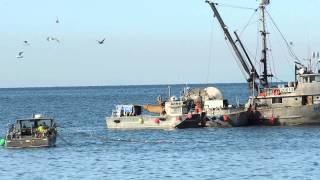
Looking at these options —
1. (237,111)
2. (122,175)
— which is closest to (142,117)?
(237,111)

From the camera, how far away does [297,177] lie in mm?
64625

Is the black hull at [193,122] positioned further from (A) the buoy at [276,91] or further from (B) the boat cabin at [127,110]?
(A) the buoy at [276,91]

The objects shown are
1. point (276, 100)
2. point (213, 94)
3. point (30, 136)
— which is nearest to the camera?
point (30, 136)

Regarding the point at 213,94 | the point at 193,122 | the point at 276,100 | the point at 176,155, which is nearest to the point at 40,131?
the point at 176,155

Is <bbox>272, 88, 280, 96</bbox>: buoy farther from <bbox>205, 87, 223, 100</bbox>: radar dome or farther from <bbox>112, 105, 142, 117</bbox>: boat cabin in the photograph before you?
<bbox>112, 105, 142, 117</bbox>: boat cabin

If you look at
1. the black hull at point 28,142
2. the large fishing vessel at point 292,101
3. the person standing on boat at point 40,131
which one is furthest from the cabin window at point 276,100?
the person standing on boat at point 40,131

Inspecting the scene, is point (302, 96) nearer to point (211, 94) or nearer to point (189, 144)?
point (211, 94)

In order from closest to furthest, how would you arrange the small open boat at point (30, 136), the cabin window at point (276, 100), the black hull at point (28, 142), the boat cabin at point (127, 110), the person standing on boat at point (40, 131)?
1. the black hull at point (28, 142)
2. the small open boat at point (30, 136)
3. the person standing on boat at point (40, 131)
4. the cabin window at point (276, 100)
5. the boat cabin at point (127, 110)

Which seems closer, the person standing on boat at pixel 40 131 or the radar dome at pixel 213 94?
the person standing on boat at pixel 40 131

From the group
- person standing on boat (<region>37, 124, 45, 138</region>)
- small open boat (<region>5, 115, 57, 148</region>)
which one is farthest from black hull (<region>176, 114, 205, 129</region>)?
person standing on boat (<region>37, 124, 45, 138</region>)

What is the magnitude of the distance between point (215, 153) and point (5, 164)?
16.1 metres

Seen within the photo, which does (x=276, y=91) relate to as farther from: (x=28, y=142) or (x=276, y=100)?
(x=28, y=142)

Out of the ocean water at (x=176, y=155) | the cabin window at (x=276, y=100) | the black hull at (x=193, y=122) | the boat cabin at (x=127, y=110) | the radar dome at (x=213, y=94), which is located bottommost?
the ocean water at (x=176, y=155)

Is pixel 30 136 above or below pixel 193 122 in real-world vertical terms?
below
